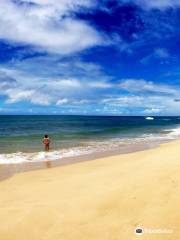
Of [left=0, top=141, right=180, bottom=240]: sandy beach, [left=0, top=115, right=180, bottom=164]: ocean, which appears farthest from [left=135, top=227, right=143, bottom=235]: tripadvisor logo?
[left=0, top=115, right=180, bottom=164]: ocean

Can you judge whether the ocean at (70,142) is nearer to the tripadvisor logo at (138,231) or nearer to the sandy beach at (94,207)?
the sandy beach at (94,207)

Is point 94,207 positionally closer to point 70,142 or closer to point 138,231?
point 138,231

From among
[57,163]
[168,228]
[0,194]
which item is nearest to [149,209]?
[168,228]

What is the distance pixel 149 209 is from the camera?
25.6 feet

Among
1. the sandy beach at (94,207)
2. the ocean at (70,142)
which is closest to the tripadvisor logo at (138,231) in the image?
the sandy beach at (94,207)

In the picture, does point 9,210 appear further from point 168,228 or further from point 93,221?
point 168,228

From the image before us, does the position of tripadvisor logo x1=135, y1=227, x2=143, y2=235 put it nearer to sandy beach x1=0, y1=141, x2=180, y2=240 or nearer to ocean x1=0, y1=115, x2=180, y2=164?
sandy beach x1=0, y1=141, x2=180, y2=240

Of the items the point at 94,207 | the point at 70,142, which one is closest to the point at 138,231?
the point at 94,207

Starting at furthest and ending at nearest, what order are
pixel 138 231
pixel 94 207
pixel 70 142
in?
pixel 70 142
pixel 94 207
pixel 138 231

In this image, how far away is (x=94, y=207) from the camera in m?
8.37

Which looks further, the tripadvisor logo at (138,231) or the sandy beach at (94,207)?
the sandy beach at (94,207)

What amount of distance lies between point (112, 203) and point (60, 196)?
2.15 m

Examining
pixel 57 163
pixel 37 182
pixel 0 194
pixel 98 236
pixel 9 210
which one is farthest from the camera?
pixel 57 163

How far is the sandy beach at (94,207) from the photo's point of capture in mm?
6846
